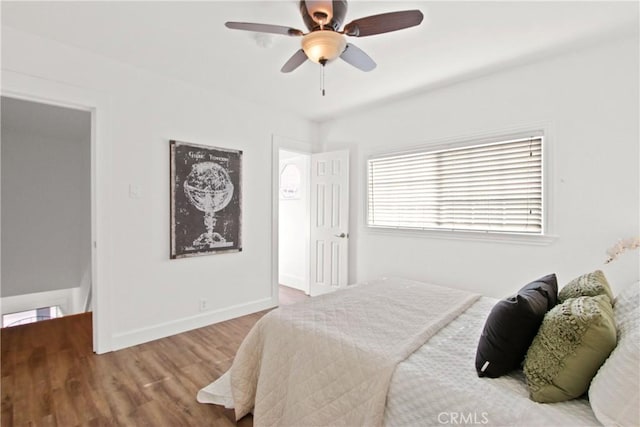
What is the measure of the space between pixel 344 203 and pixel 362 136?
2.94 ft

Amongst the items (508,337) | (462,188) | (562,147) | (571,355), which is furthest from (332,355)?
(562,147)

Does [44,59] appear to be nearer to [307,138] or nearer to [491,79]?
[307,138]

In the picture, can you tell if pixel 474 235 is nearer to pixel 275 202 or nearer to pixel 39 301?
pixel 275 202

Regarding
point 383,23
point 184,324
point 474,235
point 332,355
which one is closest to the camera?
point 332,355

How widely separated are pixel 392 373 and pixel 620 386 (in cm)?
70

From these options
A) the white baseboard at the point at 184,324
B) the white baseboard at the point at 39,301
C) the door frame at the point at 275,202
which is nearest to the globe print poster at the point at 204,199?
the door frame at the point at 275,202

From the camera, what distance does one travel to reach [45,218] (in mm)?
5102

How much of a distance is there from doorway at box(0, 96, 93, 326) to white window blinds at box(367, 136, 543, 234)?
4160 millimetres

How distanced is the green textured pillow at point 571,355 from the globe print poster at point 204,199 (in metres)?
2.96

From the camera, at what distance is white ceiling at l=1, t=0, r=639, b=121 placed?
6.57 ft

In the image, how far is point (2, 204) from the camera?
15.5 feet

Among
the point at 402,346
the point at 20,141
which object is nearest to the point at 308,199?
the point at 402,346

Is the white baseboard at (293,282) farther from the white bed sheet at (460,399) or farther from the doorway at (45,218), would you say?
the white bed sheet at (460,399)

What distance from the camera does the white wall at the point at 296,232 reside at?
4.88 meters
